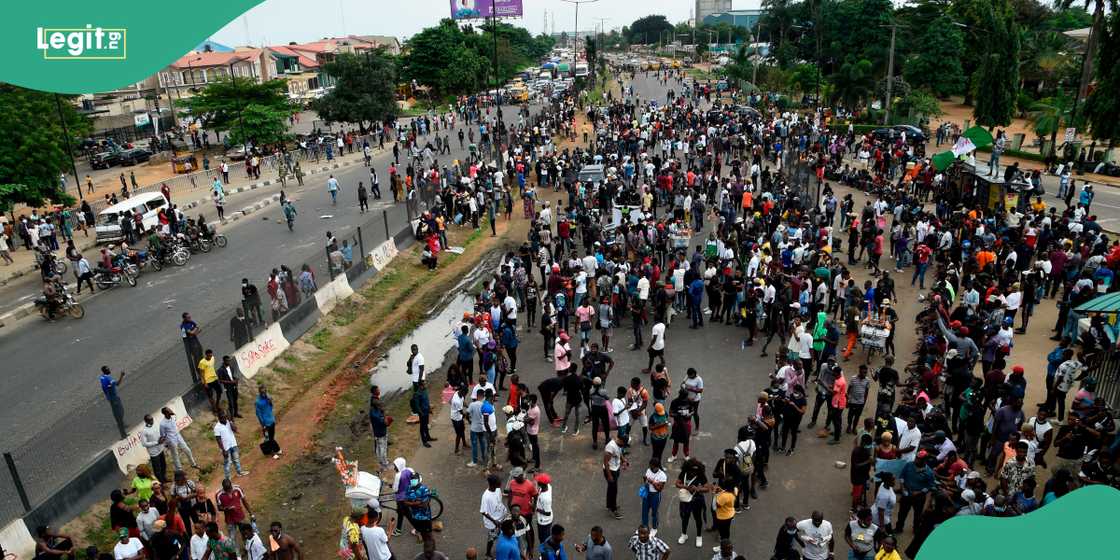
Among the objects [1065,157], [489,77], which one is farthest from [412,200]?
[489,77]

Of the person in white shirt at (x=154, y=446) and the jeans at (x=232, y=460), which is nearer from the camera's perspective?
the person in white shirt at (x=154, y=446)

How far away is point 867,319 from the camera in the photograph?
566 inches

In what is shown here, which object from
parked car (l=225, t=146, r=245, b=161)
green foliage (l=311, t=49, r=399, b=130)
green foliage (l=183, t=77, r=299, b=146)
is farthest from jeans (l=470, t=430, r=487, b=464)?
green foliage (l=311, t=49, r=399, b=130)

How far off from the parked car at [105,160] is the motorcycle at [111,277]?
36634mm

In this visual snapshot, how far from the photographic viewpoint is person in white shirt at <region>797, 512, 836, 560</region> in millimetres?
8008

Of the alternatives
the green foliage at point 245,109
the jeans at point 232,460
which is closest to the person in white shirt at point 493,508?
the jeans at point 232,460

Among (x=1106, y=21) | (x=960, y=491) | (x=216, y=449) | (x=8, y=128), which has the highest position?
(x=1106, y=21)

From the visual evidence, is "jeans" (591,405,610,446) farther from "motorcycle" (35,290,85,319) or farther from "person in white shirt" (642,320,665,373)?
"motorcycle" (35,290,85,319)

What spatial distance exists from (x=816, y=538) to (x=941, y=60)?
56.1 m

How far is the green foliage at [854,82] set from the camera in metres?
54.0

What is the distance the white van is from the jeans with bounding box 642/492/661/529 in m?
24.1

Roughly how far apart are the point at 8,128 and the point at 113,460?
25.8m

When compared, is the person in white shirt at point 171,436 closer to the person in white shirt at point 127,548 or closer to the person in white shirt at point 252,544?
the person in white shirt at point 127,548

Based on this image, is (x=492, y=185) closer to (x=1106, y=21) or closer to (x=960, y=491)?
(x=960, y=491)
